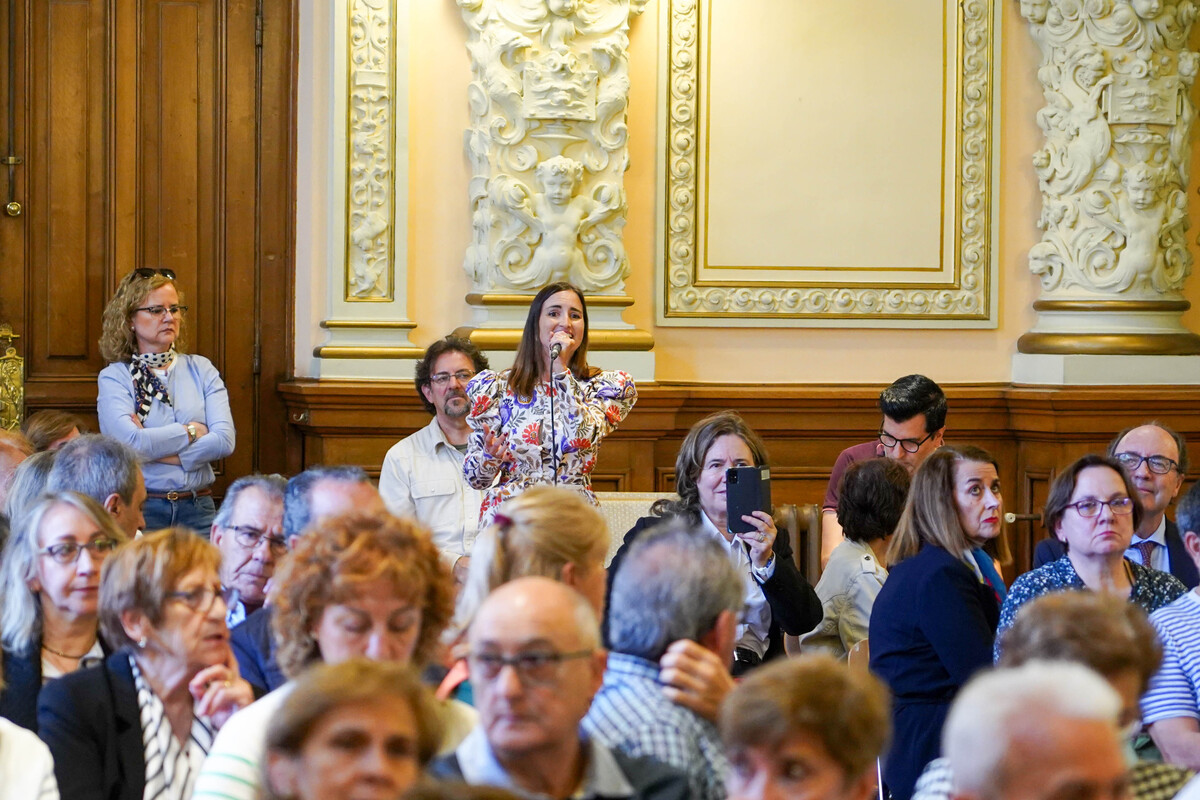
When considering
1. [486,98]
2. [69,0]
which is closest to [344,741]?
[486,98]

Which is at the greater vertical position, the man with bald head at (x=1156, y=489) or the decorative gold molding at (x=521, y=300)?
the decorative gold molding at (x=521, y=300)

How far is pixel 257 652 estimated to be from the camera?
287 centimetres

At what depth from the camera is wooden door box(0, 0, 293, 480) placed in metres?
5.64

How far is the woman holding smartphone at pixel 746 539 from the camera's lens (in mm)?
3730

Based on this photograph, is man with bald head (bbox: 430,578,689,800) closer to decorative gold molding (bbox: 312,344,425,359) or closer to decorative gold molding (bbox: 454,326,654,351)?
decorative gold molding (bbox: 454,326,654,351)

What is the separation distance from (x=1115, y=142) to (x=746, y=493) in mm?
2813

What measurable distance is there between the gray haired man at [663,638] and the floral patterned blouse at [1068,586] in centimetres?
120

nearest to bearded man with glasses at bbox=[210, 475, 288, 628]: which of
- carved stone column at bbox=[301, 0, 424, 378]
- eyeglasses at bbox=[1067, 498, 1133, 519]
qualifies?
eyeglasses at bbox=[1067, 498, 1133, 519]

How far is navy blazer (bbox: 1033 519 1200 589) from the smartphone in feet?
2.67

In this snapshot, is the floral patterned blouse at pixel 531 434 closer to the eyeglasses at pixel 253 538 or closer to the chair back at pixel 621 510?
the chair back at pixel 621 510

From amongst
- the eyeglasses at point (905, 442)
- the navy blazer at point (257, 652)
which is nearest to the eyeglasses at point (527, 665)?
the navy blazer at point (257, 652)

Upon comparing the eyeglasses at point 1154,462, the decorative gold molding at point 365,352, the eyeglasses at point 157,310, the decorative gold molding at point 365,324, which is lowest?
the eyeglasses at point 1154,462

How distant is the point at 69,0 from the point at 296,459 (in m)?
1.83

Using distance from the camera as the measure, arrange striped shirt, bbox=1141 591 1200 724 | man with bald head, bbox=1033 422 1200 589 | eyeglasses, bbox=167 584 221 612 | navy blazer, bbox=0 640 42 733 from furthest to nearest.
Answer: man with bald head, bbox=1033 422 1200 589 → striped shirt, bbox=1141 591 1200 724 → navy blazer, bbox=0 640 42 733 → eyeglasses, bbox=167 584 221 612
